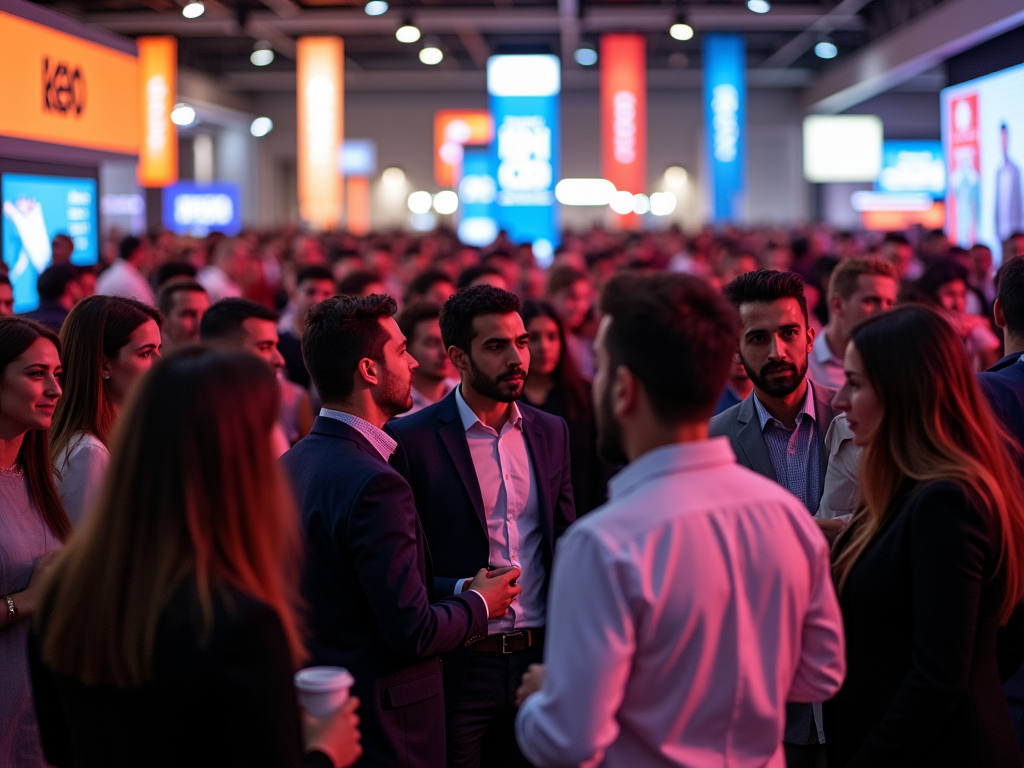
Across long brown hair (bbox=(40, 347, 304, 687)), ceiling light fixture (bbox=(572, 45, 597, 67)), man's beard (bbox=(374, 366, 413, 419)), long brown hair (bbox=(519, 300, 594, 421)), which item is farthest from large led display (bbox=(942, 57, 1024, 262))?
ceiling light fixture (bbox=(572, 45, 597, 67))

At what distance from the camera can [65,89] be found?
743 cm

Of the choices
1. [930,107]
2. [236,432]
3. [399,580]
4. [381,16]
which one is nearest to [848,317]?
[399,580]

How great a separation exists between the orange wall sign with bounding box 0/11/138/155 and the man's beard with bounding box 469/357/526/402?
186 inches

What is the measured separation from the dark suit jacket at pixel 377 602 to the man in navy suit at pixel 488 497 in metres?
0.32

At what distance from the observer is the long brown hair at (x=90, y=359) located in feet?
9.82

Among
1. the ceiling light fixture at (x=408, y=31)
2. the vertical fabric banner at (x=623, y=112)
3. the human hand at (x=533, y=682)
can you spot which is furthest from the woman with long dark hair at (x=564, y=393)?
the vertical fabric banner at (x=623, y=112)

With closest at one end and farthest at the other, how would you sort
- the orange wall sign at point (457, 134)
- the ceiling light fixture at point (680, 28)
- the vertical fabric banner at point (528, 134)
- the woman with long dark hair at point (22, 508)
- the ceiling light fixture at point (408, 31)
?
the woman with long dark hair at point (22, 508), the ceiling light fixture at point (408, 31), the ceiling light fixture at point (680, 28), the vertical fabric banner at point (528, 134), the orange wall sign at point (457, 134)

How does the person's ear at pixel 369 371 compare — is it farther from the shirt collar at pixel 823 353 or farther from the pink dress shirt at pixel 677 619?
the shirt collar at pixel 823 353

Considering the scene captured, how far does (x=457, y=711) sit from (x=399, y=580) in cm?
75

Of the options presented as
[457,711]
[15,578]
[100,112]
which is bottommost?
[457,711]

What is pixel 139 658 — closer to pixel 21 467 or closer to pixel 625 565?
pixel 625 565

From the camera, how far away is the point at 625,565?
4.92 ft

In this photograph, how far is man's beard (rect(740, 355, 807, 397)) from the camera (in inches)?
118

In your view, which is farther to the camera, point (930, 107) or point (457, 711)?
point (930, 107)
